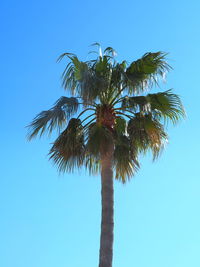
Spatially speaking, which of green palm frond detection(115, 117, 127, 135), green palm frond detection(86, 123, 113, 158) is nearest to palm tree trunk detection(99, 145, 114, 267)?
green palm frond detection(86, 123, 113, 158)

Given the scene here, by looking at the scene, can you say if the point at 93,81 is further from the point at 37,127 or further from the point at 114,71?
the point at 37,127

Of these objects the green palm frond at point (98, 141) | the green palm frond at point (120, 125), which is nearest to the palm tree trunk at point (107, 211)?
the green palm frond at point (98, 141)

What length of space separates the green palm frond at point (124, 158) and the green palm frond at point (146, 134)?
0.76ft

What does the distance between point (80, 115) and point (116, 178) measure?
2000 millimetres

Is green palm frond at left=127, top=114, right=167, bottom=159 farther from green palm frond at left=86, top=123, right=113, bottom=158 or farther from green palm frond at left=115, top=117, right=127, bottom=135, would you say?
green palm frond at left=86, top=123, right=113, bottom=158

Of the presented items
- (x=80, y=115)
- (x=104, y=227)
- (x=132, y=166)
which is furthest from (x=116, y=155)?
(x=104, y=227)

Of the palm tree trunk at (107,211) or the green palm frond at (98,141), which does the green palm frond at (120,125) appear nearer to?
the green palm frond at (98,141)

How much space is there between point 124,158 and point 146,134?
2.80 feet

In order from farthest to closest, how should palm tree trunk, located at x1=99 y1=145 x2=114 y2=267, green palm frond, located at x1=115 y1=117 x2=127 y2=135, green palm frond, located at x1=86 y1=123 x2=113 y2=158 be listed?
green palm frond, located at x1=115 y1=117 x2=127 y2=135, green palm frond, located at x1=86 y1=123 x2=113 y2=158, palm tree trunk, located at x1=99 y1=145 x2=114 y2=267

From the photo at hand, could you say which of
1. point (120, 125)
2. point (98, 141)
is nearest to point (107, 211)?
point (98, 141)

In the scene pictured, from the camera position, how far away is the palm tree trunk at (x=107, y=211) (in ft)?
38.7

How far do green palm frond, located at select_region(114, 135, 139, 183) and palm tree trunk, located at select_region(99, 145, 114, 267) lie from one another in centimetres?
51

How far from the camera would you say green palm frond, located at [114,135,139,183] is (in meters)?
13.9

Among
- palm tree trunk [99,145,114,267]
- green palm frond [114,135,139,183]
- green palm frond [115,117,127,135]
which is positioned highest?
green palm frond [115,117,127,135]
